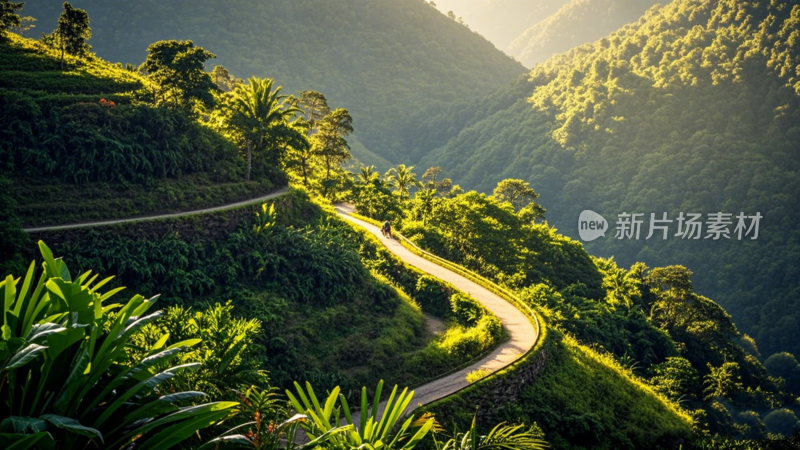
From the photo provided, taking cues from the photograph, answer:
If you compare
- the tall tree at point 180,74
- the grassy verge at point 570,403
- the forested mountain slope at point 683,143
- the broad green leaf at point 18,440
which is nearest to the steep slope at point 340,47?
the forested mountain slope at point 683,143

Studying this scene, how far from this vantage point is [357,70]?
16212 centimetres

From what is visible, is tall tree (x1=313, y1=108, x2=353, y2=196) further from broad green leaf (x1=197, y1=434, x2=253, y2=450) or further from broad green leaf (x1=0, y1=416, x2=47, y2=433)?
Result: broad green leaf (x1=0, y1=416, x2=47, y2=433)

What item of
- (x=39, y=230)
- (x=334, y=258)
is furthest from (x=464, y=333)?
(x=39, y=230)

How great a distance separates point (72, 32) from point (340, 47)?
140402 millimetres

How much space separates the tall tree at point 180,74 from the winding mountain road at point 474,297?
6814 mm

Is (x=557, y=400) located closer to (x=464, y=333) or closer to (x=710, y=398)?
(x=464, y=333)

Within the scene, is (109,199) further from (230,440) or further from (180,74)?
(230,440)

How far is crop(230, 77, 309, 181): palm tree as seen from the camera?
31.4 meters

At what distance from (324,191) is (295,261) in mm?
19098

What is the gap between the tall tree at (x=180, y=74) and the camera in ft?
97.8

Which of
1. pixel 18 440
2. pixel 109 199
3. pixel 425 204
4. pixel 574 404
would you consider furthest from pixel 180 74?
pixel 18 440

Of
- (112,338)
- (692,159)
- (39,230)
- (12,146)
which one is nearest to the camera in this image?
(112,338)

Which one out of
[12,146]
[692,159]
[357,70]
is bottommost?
[12,146]

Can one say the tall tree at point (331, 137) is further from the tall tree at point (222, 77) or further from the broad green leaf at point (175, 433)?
the broad green leaf at point (175, 433)
